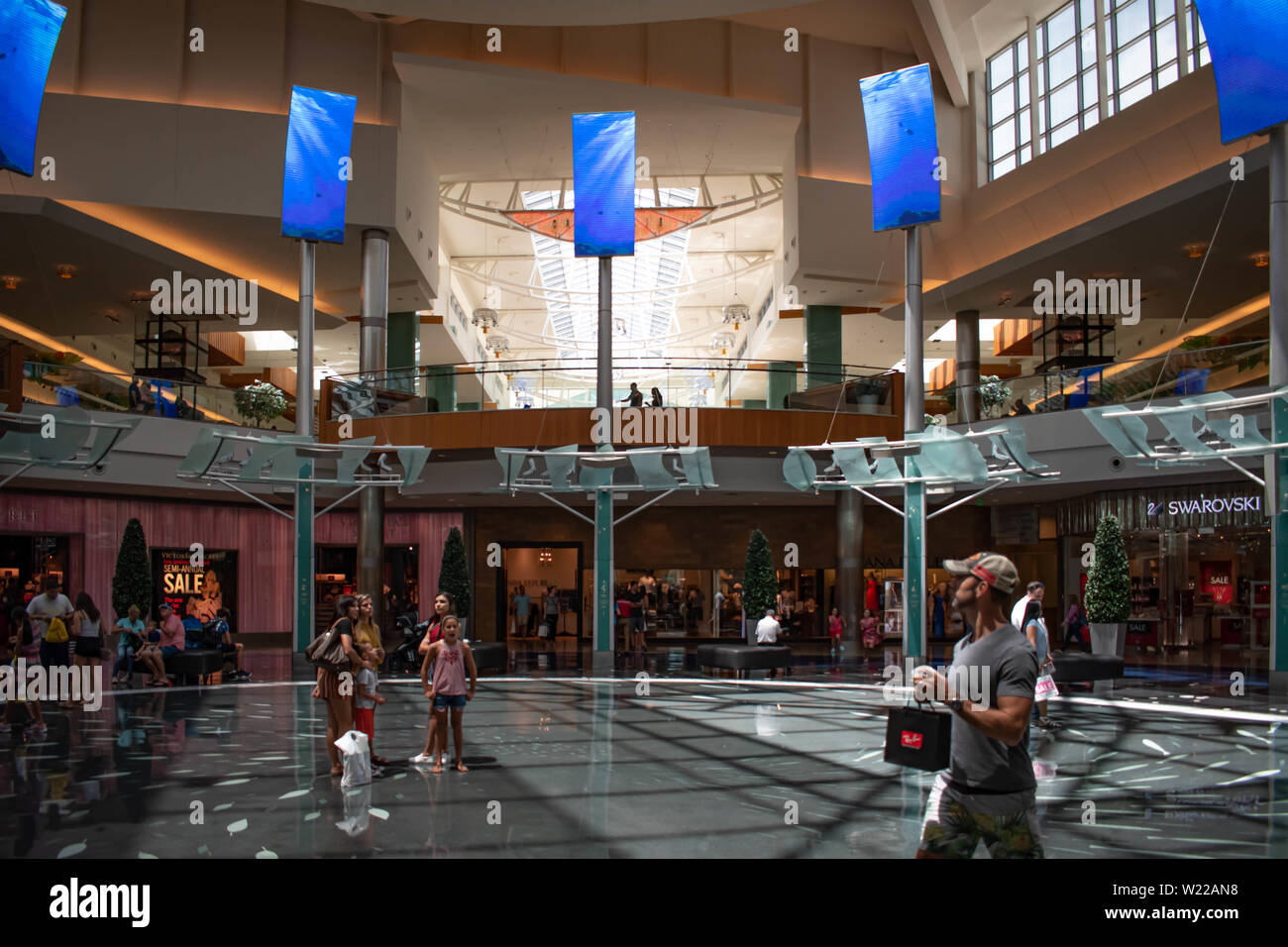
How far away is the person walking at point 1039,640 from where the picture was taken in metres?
10.8

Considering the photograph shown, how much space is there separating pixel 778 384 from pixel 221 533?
15.7 meters

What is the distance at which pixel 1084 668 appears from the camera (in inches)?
602

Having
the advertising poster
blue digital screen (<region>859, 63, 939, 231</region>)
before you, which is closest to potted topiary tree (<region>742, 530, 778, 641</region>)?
blue digital screen (<region>859, 63, 939, 231</region>)

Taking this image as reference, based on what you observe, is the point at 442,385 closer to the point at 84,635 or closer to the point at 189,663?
the point at 189,663

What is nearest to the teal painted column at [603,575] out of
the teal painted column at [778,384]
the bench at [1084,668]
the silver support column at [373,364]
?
the teal painted column at [778,384]

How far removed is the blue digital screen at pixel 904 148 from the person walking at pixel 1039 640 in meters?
9.37

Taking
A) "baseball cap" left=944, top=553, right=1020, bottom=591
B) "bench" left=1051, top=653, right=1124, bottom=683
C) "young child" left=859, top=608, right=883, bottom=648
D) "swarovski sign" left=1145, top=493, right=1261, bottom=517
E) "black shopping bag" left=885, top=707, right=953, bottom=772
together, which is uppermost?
"swarovski sign" left=1145, top=493, right=1261, bottom=517

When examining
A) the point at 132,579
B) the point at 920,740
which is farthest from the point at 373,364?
the point at 920,740

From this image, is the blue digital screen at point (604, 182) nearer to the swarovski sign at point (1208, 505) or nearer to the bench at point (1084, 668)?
the bench at point (1084, 668)

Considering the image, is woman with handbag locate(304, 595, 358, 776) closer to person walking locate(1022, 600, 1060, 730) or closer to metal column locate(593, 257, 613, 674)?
person walking locate(1022, 600, 1060, 730)

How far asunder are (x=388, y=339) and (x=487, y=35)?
9.47m

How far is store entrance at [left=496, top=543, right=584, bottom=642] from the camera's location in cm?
2989

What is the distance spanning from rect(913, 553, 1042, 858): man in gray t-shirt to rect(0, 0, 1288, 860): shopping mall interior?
340 centimetres

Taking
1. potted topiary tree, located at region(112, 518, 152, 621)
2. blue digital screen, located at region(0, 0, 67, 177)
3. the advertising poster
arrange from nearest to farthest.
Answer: blue digital screen, located at region(0, 0, 67, 177), potted topiary tree, located at region(112, 518, 152, 621), the advertising poster
